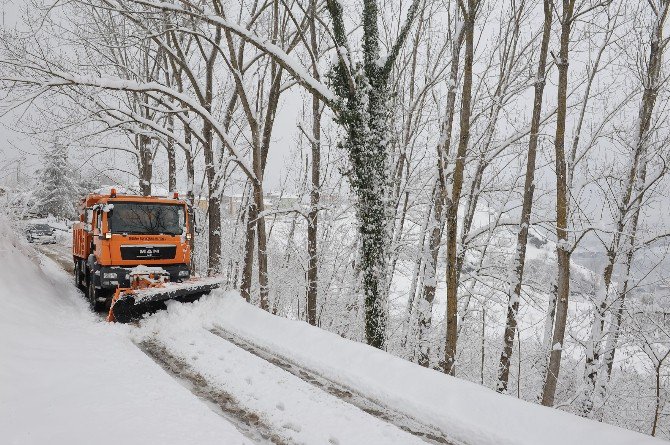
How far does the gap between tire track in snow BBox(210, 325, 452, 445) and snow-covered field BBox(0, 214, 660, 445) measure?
0.04 m

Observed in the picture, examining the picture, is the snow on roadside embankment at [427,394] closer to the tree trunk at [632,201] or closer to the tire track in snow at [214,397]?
the tire track in snow at [214,397]

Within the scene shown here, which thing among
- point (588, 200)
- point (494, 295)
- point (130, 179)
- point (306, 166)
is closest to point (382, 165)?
point (494, 295)

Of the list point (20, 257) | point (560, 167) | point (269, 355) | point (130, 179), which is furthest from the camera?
point (130, 179)

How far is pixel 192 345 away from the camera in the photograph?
684 cm

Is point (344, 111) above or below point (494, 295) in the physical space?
above

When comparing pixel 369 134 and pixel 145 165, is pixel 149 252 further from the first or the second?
pixel 145 165

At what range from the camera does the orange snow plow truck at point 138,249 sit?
8.75 m

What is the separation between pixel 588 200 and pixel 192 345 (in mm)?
11354

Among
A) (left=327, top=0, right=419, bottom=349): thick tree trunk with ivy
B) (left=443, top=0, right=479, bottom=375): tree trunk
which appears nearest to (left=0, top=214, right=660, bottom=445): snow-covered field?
(left=327, top=0, right=419, bottom=349): thick tree trunk with ivy

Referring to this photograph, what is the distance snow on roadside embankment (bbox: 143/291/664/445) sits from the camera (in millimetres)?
4117

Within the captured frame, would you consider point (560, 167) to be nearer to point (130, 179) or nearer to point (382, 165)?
point (382, 165)

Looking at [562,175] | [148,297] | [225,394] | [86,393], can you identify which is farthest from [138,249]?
[562,175]

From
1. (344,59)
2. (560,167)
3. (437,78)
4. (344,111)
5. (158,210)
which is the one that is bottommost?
(158,210)

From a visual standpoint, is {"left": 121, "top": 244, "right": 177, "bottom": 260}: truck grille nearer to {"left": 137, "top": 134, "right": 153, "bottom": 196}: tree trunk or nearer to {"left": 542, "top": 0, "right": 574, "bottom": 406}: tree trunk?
{"left": 137, "top": 134, "right": 153, "bottom": 196}: tree trunk
